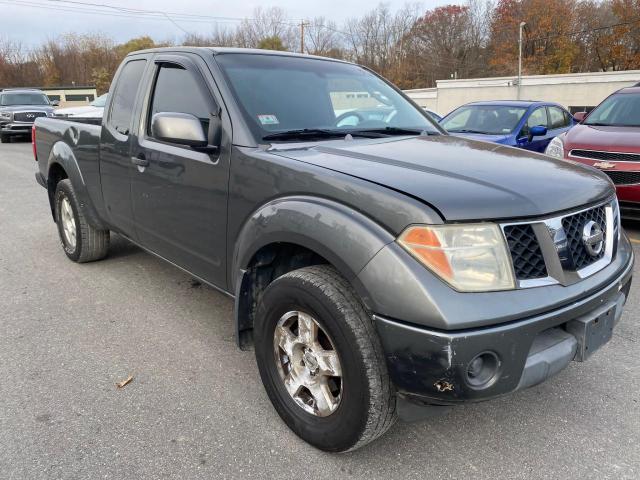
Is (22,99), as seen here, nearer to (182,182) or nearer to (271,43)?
(182,182)

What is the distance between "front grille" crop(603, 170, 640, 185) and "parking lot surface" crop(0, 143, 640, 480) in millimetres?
2196

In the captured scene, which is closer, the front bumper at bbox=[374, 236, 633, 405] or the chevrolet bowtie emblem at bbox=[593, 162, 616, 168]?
the front bumper at bbox=[374, 236, 633, 405]

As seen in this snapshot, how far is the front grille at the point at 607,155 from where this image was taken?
5.54m

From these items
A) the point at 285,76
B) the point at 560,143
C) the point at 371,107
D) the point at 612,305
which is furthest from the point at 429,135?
the point at 560,143

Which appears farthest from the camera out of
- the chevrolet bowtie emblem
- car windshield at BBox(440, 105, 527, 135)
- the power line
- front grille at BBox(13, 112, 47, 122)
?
the power line

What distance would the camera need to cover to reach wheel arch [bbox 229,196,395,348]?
200cm

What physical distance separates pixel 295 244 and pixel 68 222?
3.50m

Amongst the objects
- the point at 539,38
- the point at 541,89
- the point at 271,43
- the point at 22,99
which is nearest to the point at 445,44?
the point at 539,38

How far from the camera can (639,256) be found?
205 inches

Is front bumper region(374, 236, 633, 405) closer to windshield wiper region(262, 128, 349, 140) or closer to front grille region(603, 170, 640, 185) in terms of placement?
windshield wiper region(262, 128, 349, 140)

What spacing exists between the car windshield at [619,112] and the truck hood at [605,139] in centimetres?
30

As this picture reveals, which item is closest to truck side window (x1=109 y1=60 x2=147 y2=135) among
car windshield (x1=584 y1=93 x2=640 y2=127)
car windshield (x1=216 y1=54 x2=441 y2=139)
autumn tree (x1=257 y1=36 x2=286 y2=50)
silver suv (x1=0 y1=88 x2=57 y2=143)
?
car windshield (x1=216 y1=54 x2=441 y2=139)

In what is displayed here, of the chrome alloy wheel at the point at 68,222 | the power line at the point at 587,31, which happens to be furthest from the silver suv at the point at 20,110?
the power line at the point at 587,31

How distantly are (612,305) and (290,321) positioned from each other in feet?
4.68
